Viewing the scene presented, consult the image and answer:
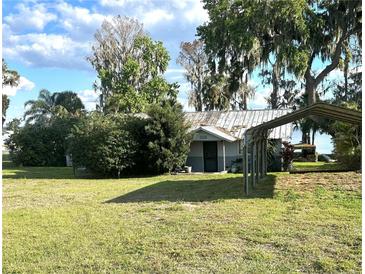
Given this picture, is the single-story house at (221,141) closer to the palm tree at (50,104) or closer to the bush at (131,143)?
the bush at (131,143)

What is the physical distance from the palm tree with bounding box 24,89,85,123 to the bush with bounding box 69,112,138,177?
22019mm

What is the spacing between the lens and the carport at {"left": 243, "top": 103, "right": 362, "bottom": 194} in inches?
403

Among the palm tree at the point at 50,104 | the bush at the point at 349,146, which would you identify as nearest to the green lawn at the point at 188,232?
the bush at the point at 349,146

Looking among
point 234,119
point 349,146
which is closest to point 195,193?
point 349,146

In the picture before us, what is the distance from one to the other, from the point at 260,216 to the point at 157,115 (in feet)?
41.0

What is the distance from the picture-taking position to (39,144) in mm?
30109

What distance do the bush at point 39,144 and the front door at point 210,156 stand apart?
11039mm

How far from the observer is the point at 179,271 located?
4809 millimetres

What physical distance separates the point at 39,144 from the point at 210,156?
43.5 feet

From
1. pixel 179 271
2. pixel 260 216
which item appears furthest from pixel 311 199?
pixel 179 271

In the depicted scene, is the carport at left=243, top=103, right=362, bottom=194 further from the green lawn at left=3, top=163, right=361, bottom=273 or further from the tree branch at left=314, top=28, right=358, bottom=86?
the tree branch at left=314, top=28, right=358, bottom=86

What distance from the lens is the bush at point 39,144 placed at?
97.7ft

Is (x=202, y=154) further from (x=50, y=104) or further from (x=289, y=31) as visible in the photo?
(x=50, y=104)

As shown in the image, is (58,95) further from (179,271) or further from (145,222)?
(179,271)
